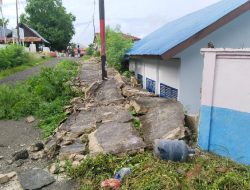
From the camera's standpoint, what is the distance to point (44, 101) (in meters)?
10.2

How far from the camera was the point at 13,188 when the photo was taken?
4.59 meters

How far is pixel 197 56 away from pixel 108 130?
313cm

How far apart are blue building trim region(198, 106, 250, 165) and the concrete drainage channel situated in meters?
0.45

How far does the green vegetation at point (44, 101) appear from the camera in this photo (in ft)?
28.8

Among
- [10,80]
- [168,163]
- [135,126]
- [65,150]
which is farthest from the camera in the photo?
[10,80]

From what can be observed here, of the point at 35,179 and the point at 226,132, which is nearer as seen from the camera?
the point at 35,179

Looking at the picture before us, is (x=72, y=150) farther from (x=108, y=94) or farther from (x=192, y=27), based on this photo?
(x=192, y=27)

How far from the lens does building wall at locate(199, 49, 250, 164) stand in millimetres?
4730

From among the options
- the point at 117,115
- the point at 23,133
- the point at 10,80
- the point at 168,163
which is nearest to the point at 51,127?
the point at 23,133

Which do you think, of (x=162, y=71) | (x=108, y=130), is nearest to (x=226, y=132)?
(x=108, y=130)

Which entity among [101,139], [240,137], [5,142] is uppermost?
[240,137]

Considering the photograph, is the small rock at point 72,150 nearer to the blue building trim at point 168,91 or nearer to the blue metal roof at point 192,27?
the blue metal roof at point 192,27

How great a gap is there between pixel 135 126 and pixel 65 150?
5.19ft

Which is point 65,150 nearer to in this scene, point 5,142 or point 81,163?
point 81,163
